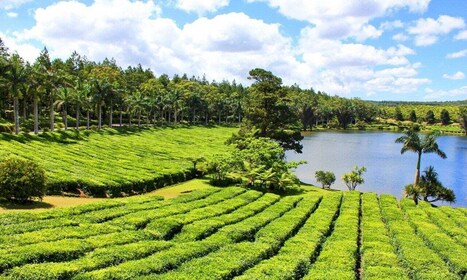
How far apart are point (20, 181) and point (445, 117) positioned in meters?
186

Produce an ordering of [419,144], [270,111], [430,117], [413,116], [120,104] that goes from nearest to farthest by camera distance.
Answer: [419,144] → [270,111] → [120,104] → [430,117] → [413,116]

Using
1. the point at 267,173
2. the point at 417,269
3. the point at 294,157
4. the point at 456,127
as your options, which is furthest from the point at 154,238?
the point at 456,127

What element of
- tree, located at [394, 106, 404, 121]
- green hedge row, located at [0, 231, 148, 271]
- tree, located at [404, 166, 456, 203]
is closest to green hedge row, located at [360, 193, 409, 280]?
green hedge row, located at [0, 231, 148, 271]

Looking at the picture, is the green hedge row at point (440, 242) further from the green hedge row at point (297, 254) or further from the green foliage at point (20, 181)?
the green foliage at point (20, 181)

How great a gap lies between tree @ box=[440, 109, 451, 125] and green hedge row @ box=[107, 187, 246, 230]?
173m

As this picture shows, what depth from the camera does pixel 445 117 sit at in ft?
587

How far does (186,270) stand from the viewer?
15.6 meters

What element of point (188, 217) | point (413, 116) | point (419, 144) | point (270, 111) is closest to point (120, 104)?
point (270, 111)

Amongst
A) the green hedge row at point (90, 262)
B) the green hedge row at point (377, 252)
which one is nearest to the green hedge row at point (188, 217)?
the green hedge row at point (90, 262)

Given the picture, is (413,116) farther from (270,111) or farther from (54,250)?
(54,250)

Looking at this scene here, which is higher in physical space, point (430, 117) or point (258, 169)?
point (430, 117)

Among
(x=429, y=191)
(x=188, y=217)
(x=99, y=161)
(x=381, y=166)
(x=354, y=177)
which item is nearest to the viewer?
(x=188, y=217)

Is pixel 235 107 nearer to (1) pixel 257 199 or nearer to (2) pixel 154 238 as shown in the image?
(1) pixel 257 199

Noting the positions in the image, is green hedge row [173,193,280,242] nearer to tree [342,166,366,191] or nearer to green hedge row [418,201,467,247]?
green hedge row [418,201,467,247]
